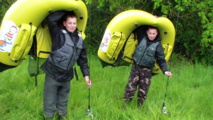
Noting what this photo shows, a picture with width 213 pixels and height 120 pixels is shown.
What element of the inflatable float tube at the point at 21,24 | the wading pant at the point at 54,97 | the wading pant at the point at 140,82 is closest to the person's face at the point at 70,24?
the inflatable float tube at the point at 21,24

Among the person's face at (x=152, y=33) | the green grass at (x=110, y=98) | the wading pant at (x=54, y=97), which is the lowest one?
the green grass at (x=110, y=98)

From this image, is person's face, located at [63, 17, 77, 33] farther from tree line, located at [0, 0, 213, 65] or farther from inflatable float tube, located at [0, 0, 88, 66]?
tree line, located at [0, 0, 213, 65]

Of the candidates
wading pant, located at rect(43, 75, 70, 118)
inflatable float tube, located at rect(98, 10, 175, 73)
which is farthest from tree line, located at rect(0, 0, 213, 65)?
wading pant, located at rect(43, 75, 70, 118)

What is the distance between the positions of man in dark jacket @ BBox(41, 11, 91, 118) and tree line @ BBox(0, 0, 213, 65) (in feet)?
6.74

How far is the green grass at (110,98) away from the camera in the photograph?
3.16 meters

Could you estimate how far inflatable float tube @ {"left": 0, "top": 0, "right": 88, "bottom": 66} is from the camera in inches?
101

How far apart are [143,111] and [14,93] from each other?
7.24ft

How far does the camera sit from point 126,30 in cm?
344

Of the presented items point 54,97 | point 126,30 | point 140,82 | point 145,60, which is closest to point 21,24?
point 54,97

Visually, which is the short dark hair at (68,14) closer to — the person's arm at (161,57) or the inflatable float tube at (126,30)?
the inflatable float tube at (126,30)

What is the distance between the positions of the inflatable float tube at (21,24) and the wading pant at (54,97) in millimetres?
502

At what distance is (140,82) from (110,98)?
1.94 feet

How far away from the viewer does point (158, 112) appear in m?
3.11

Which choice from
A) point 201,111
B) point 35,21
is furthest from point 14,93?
point 201,111
